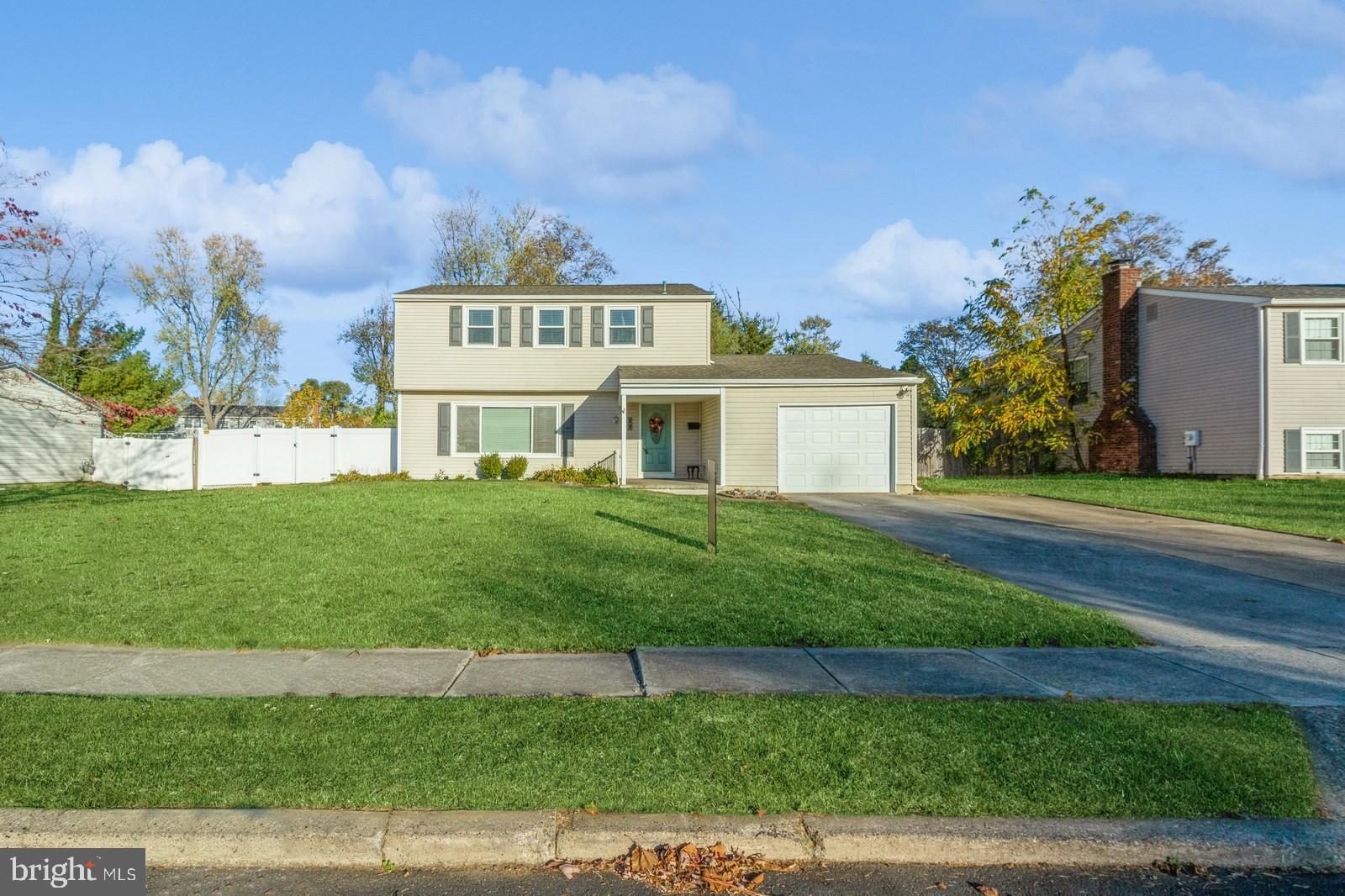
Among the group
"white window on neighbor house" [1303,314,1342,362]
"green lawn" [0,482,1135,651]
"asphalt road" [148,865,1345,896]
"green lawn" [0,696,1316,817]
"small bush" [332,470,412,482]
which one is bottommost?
"asphalt road" [148,865,1345,896]

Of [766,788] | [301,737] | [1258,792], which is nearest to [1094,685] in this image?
[1258,792]

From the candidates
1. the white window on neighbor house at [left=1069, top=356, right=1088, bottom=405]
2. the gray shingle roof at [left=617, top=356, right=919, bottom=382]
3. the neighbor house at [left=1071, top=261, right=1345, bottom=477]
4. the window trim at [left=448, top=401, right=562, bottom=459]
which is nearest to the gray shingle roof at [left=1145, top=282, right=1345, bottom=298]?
the neighbor house at [left=1071, top=261, right=1345, bottom=477]

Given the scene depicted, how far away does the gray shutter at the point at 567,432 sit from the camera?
21766 mm

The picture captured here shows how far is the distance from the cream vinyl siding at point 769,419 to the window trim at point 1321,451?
10439mm

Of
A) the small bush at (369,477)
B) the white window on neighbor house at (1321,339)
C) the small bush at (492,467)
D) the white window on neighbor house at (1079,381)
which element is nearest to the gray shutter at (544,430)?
the small bush at (492,467)

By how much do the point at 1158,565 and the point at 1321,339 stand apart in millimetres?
15613

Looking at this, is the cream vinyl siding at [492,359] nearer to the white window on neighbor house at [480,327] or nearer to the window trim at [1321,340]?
the white window on neighbor house at [480,327]

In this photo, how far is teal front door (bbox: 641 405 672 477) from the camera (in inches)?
Result: 883

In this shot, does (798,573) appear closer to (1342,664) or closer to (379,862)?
(1342,664)

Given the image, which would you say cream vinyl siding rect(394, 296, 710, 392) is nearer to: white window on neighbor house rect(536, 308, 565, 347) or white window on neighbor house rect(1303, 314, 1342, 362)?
white window on neighbor house rect(536, 308, 565, 347)

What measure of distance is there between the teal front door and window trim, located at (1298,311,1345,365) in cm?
1650

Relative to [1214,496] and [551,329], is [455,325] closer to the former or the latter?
[551,329]

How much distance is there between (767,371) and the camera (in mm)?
20656

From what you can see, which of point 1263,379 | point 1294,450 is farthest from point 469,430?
point 1294,450
